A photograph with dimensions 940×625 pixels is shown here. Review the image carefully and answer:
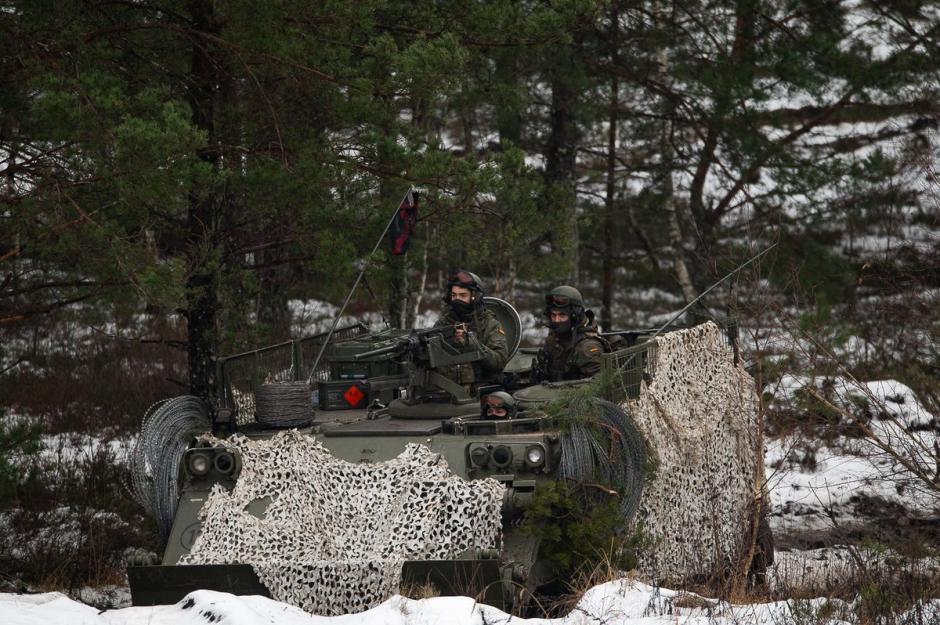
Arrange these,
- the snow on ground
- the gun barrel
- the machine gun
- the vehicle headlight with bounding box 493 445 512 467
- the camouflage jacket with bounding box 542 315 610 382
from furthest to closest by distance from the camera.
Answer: the camouflage jacket with bounding box 542 315 610 382
the gun barrel
the machine gun
the vehicle headlight with bounding box 493 445 512 467
the snow on ground

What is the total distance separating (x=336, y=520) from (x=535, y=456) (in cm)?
148

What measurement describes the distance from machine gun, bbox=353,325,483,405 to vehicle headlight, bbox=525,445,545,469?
52.6 inches

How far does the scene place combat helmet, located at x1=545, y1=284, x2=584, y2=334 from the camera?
36.9 ft

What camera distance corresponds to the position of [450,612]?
8062 millimetres

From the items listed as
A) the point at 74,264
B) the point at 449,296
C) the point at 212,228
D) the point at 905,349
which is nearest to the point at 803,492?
the point at 905,349

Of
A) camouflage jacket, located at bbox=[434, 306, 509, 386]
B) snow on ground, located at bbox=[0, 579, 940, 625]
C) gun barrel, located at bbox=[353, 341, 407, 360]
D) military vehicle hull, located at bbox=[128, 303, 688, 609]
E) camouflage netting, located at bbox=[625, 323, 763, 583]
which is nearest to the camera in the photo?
snow on ground, located at bbox=[0, 579, 940, 625]

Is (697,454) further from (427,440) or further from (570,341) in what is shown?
(427,440)

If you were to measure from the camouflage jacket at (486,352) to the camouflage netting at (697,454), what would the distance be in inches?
51.2

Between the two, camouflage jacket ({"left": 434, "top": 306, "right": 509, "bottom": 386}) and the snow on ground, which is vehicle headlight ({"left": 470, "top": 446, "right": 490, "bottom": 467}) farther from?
camouflage jacket ({"left": 434, "top": 306, "right": 509, "bottom": 386})

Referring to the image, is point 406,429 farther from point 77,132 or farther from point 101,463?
point 101,463

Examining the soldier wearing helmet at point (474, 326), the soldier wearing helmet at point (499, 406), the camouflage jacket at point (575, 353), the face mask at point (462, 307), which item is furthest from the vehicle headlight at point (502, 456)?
the face mask at point (462, 307)

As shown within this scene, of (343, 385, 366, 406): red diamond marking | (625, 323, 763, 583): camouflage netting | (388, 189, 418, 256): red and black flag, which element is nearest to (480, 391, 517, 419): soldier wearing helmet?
(625, 323, 763, 583): camouflage netting

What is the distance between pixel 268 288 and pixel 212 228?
490 cm

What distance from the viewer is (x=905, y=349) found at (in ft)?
53.1
